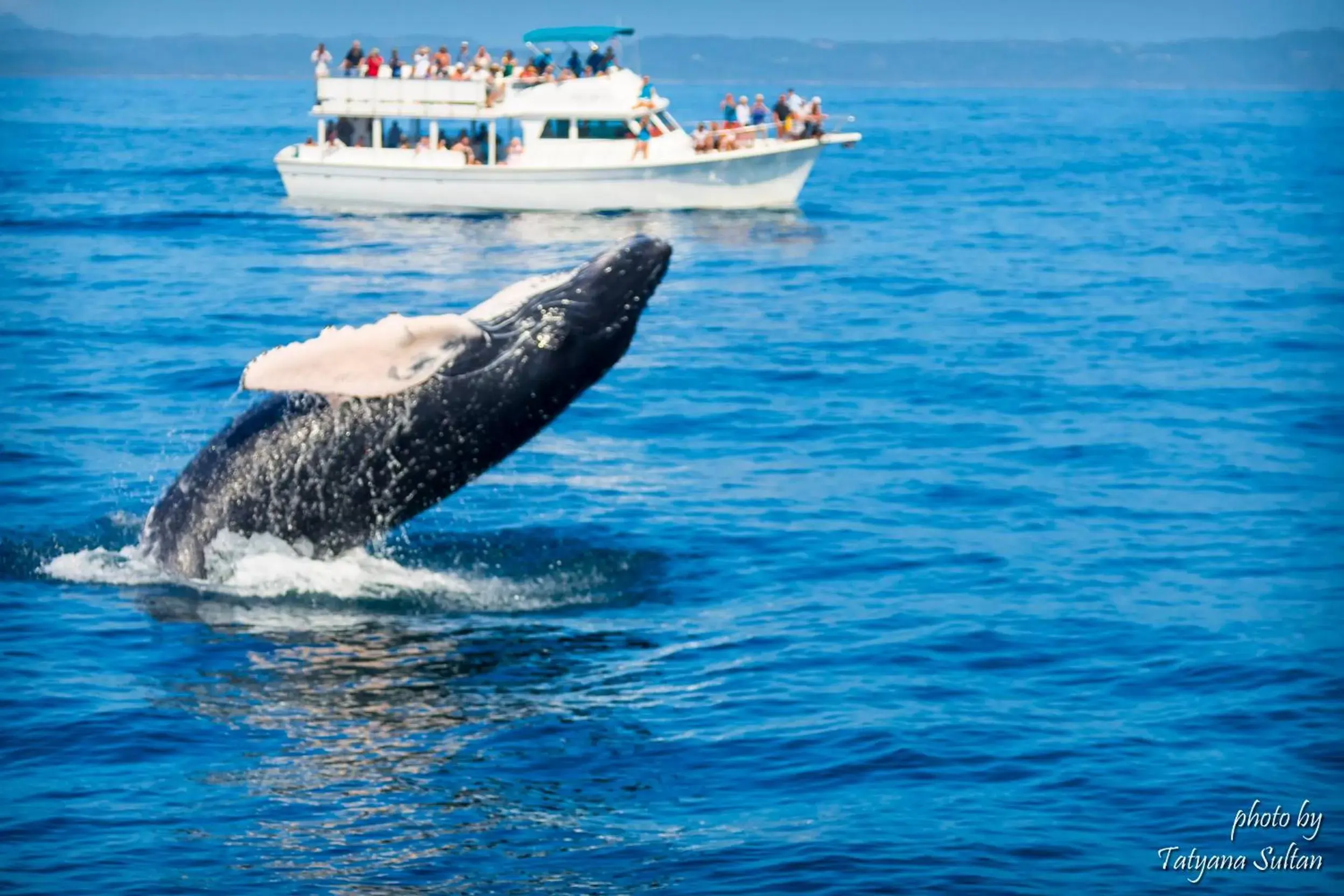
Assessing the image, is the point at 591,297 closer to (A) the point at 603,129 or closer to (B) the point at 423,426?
(B) the point at 423,426

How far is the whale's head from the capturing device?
43.6 ft

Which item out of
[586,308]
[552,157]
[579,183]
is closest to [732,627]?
[586,308]

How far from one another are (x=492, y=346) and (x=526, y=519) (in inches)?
163

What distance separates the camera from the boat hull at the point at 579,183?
47.8 m

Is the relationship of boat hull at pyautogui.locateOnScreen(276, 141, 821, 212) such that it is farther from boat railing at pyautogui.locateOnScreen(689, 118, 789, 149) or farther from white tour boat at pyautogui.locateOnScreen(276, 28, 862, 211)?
boat railing at pyautogui.locateOnScreen(689, 118, 789, 149)

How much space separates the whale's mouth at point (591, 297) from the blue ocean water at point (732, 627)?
225cm

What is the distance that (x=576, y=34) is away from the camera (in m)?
52.2

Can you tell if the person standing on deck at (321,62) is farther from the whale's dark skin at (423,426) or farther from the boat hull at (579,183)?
the whale's dark skin at (423,426)

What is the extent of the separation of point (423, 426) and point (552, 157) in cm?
3643

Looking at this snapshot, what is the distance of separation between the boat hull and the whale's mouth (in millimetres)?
34136

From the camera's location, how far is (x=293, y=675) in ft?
40.2

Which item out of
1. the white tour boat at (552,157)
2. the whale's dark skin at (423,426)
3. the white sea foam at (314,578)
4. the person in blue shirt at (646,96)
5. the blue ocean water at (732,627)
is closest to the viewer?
the blue ocean water at (732,627)

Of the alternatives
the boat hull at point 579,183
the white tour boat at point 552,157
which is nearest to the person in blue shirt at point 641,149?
the white tour boat at point 552,157

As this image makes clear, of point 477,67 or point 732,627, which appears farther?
point 477,67
